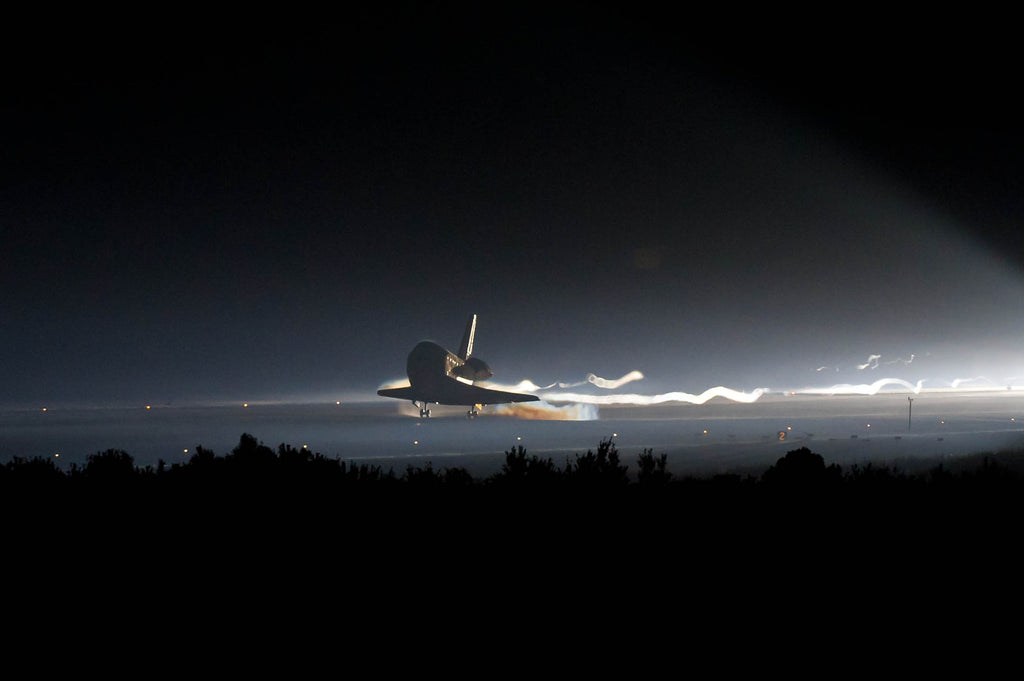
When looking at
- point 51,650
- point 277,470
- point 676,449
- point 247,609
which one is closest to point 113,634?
point 51,650

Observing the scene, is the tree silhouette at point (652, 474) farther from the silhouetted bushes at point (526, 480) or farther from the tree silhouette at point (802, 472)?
the tree silhouette at point (802, 472)

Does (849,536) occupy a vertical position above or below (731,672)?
above

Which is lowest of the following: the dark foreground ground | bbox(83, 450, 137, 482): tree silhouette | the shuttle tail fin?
the dark foreground ground

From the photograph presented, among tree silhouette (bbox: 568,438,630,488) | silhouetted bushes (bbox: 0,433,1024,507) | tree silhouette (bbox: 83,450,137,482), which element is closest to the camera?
silhouetted bushes (bbox: 0,433,1024,507)

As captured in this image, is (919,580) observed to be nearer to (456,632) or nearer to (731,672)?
(731,672)

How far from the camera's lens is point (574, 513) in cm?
1496

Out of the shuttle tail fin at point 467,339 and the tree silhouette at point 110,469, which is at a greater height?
the shuttle tail fin at point 467,339

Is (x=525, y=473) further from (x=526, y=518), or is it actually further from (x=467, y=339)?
(x=467, y=339)

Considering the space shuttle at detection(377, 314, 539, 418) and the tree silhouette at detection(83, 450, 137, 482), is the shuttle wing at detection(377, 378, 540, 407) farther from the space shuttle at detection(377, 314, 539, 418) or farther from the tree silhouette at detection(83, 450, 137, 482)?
the tree silhouette at detection(83, 450, 137, 482)

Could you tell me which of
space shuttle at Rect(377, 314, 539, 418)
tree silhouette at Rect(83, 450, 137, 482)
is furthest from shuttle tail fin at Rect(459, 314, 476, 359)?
tree silhouette at Rect(83, 450, 137, 482)

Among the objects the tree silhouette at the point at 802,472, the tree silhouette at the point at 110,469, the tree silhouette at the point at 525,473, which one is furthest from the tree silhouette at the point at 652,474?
the tree silhouette at the point at 110,469

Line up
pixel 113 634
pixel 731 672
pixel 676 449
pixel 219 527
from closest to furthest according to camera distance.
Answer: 1. pixel 731 672
2. pixel 113 634
3. pixel 219 527
4. pixel 676 449

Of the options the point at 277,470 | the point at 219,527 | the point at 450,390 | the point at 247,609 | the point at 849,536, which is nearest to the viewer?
the point at 247,609

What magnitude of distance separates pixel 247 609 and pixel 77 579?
3.13 meters
